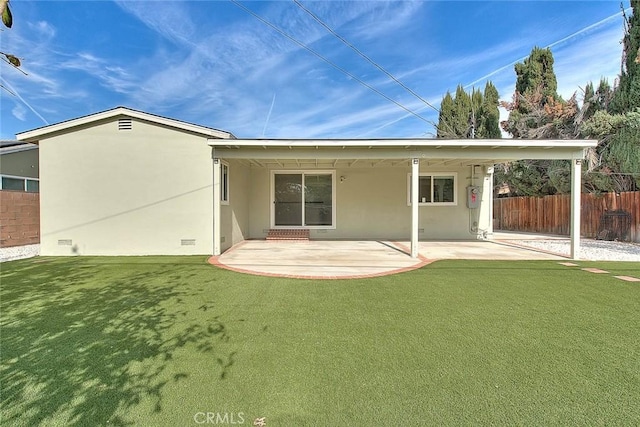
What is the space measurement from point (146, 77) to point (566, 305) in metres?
16.4

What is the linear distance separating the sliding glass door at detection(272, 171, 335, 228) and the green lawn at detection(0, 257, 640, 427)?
6.26 m

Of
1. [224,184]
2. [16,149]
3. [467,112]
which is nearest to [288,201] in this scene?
[224,184]

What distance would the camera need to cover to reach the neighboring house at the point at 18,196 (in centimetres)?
923

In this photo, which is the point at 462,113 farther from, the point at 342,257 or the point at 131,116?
the point at 131,116

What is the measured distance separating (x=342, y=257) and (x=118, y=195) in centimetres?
600

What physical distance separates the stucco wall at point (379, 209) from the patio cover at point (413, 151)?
3321 millimetres

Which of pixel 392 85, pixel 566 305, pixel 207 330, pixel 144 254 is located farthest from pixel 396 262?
pixel 392 85

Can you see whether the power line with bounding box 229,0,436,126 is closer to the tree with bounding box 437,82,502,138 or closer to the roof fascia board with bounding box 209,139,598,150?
the roof fascia board with bounding box 209,139,598,150

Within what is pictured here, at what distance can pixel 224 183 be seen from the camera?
8.89m

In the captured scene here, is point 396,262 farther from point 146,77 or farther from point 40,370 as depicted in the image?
point 146,77

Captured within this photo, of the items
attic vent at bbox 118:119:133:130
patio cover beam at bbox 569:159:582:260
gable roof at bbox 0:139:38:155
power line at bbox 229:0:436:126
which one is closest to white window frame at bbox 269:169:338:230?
attic vent at bbox 118:119:133:130

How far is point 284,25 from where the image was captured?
10.8 metres

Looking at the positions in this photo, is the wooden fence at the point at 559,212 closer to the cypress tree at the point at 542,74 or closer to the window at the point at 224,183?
the cypress tree at the point at 542,74

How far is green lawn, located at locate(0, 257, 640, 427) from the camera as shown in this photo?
2059 millimetres
